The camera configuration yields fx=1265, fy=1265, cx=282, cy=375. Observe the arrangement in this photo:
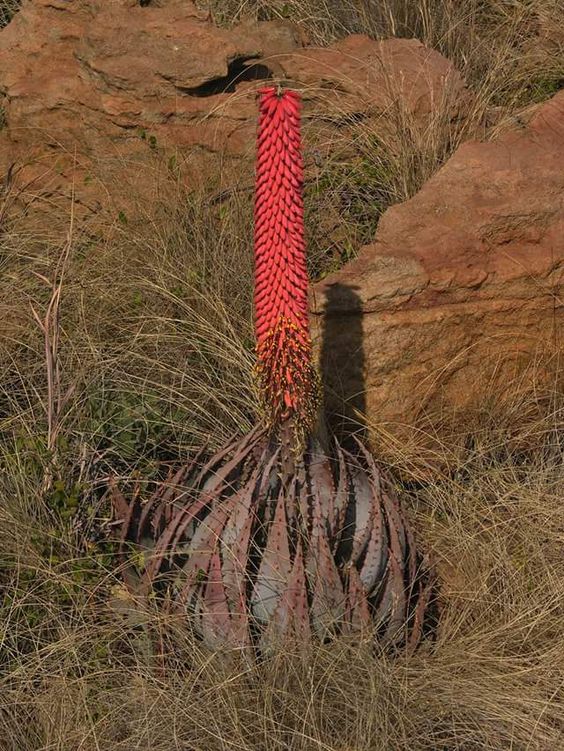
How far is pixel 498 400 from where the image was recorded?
154 inches

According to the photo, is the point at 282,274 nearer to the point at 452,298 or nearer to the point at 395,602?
the point at 395,602

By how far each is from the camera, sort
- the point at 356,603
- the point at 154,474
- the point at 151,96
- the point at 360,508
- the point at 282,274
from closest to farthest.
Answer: the point at 282,274 → the point at 356,603 → the point at 360,508 → the point at 154,474 → the point at 151,96

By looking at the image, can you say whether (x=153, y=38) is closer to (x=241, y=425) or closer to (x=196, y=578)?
(x=241, y=425)

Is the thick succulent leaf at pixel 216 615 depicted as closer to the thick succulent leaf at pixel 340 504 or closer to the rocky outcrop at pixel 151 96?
the thick succulent leaf at pixel 340 504

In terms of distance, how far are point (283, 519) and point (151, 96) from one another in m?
2.42

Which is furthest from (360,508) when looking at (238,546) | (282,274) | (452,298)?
(452,298)

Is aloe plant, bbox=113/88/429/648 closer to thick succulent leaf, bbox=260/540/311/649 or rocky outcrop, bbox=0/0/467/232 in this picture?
thick succulent leaf, bbox=260/540/311/649

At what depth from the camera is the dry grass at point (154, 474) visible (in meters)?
2.82

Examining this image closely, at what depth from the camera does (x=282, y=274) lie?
110 inches

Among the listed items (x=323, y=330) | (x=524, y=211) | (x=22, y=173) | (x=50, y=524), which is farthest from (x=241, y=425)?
(x=22, y=173)

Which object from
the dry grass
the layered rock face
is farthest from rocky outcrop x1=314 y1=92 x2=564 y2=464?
the dry grass

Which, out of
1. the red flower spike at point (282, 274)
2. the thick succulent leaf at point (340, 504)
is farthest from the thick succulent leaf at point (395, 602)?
the red flower spike at point (282, 274)

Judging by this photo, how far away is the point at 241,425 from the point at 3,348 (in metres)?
0.80

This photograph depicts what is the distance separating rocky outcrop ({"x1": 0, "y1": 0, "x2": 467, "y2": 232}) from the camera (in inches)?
187
